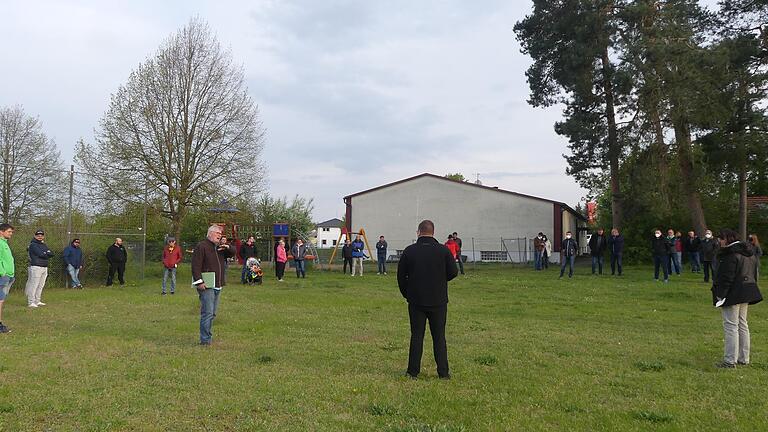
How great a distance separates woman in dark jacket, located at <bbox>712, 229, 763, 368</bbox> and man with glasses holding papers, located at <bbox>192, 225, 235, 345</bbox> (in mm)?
6515

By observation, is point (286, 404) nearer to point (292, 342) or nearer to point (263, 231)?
point (292, 342)

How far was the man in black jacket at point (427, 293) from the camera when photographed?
6.84 m

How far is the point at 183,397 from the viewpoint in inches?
231

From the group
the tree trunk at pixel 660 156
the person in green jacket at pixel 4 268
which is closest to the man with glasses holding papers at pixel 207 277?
the person in green jacket at pixel 4 268

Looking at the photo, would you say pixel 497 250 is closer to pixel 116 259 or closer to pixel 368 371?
pixel 116 259

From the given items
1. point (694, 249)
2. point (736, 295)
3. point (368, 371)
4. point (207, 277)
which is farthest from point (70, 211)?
point (694, 249)

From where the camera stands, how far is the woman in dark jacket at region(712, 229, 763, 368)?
7402mm

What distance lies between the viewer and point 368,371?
7.15 metres

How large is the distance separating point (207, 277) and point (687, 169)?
74.0ft

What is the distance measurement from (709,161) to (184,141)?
20.8m

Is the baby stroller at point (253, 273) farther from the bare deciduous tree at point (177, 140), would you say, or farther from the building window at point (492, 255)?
the building window at point (492, 255)

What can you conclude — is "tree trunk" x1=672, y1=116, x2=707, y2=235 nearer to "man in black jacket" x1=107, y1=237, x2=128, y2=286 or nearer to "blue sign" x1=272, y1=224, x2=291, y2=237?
"blue sign" x1=272, y1=224, x2=291, y2=237

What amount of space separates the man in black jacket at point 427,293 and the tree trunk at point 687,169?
19.1m

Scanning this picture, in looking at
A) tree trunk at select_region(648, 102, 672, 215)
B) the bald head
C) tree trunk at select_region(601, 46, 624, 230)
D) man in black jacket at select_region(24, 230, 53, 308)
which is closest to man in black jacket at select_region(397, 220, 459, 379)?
the bald head
